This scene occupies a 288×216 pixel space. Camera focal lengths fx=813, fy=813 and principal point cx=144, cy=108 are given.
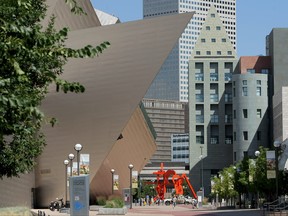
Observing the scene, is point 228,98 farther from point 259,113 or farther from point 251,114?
point 259,113

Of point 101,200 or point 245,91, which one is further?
point 245,91

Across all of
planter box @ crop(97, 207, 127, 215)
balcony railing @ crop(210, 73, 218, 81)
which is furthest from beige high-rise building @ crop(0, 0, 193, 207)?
balcony railing @ crop(210, 73, 218, 81)

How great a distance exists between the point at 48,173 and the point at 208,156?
89.8 meters

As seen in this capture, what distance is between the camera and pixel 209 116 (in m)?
149

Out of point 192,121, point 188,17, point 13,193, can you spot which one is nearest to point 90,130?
point 13,193

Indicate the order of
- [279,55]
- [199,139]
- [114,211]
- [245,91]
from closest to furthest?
[114,211]
[279,55]
[245,91]
[199,139]

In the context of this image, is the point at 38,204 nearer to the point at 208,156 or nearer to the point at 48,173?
the point at 48,173

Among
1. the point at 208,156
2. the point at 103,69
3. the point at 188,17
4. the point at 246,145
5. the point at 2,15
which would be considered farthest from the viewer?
the point at 208,156

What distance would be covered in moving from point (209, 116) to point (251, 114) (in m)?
13.8

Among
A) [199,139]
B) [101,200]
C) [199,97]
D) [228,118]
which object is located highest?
[199,97]

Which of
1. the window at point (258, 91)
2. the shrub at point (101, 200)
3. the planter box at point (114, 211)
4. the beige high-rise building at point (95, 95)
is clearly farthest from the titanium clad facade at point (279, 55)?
the planter box at point (114, 211)

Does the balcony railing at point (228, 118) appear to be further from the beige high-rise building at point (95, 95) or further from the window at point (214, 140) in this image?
the beige high-rise building at point (95, 95)

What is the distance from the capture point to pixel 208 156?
148 m

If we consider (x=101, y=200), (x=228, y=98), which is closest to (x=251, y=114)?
(x=228, y=98)
